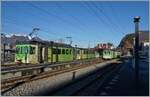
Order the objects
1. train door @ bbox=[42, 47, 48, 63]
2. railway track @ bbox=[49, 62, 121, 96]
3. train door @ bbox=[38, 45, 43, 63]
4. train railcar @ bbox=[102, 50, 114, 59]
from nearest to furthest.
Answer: railway track @ bbox=[49, 62, 121, 96] < train door @ bbox=[38, 45, 43, 63] < train door @ bbox=[42, 47, 48, 63] < train railcar @ bbox=[102, 50, 114, 59]

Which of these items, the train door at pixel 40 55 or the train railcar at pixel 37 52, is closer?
the train railcar at pixel 37 52

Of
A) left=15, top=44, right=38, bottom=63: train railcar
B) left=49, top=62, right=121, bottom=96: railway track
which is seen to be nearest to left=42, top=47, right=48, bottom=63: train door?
left=15, top=44, right=38, bottom=63: train railcar

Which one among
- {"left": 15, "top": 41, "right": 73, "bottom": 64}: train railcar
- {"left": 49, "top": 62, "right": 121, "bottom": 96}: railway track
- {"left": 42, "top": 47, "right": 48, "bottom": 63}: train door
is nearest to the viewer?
{"left": 49, "top": 62, "right": 121, "bottom": 96}: railway track

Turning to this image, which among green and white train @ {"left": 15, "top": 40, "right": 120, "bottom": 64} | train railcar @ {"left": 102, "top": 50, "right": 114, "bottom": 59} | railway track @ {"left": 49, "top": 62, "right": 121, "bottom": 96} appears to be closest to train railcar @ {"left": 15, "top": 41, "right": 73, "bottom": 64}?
green and white train @ {"left": 15, "top": 40, "right": 120, "bottom": 64}

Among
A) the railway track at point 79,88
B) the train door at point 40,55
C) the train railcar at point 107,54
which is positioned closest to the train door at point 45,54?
the train door at point 40,55

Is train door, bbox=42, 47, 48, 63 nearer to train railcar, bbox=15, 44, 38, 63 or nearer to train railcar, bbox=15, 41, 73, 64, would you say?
train railcar, bbox=15, 41, 73, 64

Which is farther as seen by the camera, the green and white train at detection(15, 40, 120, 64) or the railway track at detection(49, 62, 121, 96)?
the green and white train at detection(15, 40, 120, 64)

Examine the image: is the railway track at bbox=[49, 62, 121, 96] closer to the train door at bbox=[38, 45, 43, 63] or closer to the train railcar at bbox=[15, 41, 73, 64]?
the train railcar at bbox=[15, 41, 73, 64]

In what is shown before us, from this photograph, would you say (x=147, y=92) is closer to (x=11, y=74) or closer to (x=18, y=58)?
(x=11, y=74)

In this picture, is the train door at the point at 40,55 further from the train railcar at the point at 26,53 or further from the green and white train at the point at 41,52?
the train railcar at the point at 26,53

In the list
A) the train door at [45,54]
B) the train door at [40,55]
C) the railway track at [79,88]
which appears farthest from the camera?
the train door at [45,54]

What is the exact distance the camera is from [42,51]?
44.8m

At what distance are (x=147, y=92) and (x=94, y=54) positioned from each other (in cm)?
7081

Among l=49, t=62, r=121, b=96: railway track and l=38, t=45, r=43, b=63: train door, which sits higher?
l=38, t=45, r=43, b=63: train door
